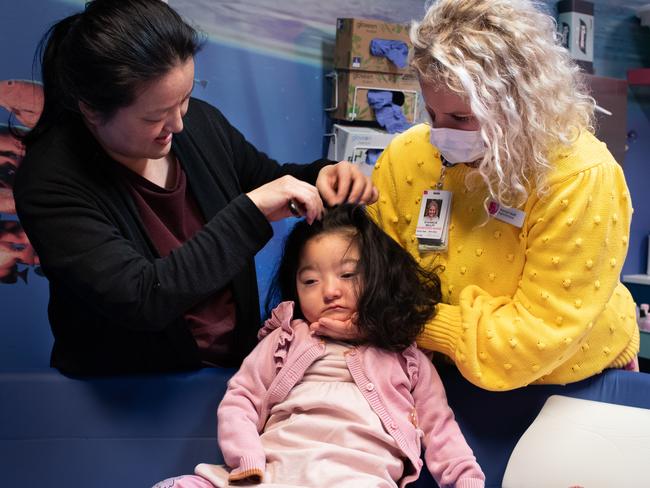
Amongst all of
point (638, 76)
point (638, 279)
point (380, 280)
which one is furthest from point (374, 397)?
point (638, 76)

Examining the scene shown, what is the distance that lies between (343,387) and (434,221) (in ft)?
1.58

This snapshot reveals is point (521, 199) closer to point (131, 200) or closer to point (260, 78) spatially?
point (131, 200)

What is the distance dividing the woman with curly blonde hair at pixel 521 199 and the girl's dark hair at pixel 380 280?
0.22 feet

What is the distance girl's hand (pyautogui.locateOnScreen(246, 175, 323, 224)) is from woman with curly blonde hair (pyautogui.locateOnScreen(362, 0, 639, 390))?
33cm

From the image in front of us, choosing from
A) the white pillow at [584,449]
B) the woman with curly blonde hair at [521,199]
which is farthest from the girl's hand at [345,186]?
the white pillow at [584,449]

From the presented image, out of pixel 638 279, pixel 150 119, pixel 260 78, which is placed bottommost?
pixel 638 279

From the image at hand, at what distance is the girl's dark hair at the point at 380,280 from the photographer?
1.72 meters

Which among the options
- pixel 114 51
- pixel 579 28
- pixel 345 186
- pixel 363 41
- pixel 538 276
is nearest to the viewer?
pixel 114 51

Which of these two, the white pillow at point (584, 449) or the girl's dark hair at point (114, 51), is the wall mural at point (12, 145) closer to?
the girl's dark hair at point (114, 51)

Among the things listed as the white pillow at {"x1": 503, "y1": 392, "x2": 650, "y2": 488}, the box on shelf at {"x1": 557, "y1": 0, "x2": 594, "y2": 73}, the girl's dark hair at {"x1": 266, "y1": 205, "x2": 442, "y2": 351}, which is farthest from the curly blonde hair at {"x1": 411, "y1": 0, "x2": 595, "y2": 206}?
the box on shelf at {"x1": 557, "y1": 0, "x2": 594, "y2": 73}

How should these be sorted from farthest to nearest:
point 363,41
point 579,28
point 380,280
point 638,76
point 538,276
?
1. point 638,76
2. point 579,28
3. point 363,41
4. point 380,280
5. point 538,276

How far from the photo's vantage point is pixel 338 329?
171cm

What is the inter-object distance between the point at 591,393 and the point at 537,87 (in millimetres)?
822

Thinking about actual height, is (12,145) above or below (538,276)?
above
